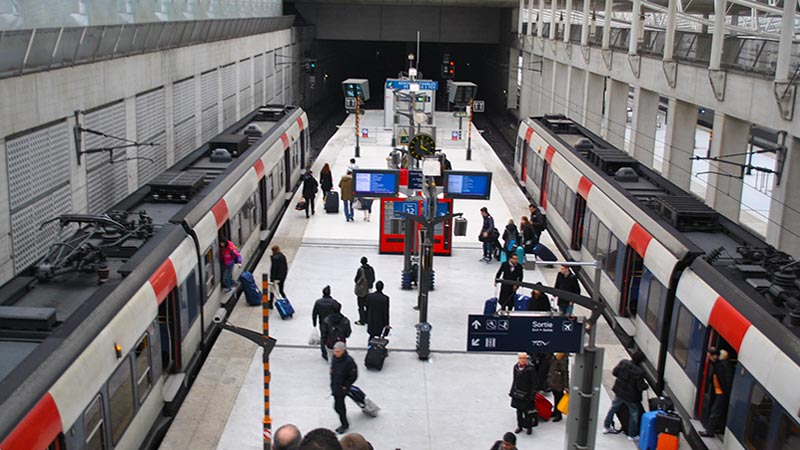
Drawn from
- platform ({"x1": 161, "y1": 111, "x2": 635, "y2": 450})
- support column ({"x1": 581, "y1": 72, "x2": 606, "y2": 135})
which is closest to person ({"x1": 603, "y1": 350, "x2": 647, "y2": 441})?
platform ({"x1": 161, "y1": 111, "x2": 635, "y2": 450})

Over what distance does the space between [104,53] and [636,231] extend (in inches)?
464

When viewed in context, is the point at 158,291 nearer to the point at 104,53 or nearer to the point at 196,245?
the point at 196,245

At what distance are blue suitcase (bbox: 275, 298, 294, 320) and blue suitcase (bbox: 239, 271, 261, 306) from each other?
75 cm

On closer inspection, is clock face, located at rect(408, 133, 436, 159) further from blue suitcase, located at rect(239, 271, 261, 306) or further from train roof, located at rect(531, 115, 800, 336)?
blue suitcase, located at rect(239, 271, 261, 306)

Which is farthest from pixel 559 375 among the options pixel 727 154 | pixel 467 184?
pixel 727 154

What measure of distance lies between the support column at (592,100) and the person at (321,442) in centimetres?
3650

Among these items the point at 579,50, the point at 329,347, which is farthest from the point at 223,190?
the point at 579,50

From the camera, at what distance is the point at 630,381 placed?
44.5 feet

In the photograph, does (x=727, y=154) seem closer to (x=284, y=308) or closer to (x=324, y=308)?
(x=284, y=308)

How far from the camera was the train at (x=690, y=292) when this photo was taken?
11.4m

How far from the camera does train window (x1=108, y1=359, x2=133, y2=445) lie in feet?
36.5

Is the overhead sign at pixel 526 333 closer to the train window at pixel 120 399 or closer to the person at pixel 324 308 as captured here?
the train window at pixel 120 399

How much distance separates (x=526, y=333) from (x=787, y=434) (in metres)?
3.06

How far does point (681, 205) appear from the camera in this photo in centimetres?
1727
